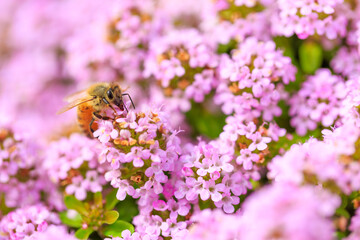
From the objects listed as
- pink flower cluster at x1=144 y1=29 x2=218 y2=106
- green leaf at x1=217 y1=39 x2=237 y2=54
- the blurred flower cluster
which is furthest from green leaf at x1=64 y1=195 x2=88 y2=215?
green leaf at x1=217 y1=39 x2=237 y2=54

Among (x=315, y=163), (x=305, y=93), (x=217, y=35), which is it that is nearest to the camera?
(x=315, y=163)

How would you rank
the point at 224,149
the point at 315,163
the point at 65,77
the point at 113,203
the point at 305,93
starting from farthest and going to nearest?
1. the point at 65,77
2. the point at 305,93
3. the point at 113,203
4. the point at 224,149
5. the point at 315,163

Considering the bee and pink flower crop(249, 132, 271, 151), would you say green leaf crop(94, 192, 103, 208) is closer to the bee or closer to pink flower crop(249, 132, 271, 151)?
the bee

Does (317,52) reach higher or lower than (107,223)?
higher

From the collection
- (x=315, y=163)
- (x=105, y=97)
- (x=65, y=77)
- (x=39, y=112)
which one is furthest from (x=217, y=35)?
(x=39, y=112)

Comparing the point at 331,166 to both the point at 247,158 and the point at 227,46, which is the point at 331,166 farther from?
the point at 227,46

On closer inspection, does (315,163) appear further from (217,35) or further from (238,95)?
(217,35)

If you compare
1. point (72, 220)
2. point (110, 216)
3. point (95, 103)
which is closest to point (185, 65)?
point (95, 103)
